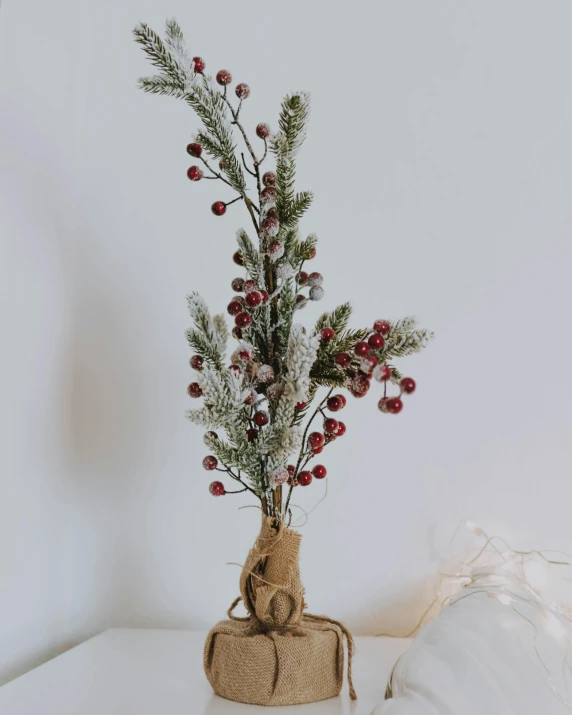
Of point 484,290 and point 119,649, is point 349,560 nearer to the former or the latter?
point 119,649

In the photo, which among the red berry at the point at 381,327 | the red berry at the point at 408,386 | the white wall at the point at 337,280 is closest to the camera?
the red berry at the point at 408,386

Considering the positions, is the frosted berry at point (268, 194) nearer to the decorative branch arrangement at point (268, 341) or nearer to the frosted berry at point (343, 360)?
the decorative branch arrangement at point (268, 341)

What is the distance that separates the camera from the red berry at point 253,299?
2.41ft

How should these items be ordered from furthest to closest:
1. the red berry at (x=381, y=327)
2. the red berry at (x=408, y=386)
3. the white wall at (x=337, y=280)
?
1. the white wall at (x=337, y=280)
2. the red berry at (x=381, y=327)
3. the red berry at (x=408, y=386)

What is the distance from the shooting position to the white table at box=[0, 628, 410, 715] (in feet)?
2.40

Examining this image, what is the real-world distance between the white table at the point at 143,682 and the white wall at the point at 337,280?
4.0 inches

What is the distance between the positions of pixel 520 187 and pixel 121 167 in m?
0.69

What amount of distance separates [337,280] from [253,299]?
41 cm

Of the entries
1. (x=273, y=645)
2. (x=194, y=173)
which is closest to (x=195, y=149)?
(x=194, y=173)

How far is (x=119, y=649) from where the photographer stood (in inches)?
38.1

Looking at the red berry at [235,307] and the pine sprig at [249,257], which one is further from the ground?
the pine sprig at [249,257]

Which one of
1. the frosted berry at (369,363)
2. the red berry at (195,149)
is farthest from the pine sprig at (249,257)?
the frosted berry at (369,363)

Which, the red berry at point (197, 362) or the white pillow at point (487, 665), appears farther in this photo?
the red berry at point (197, 362)

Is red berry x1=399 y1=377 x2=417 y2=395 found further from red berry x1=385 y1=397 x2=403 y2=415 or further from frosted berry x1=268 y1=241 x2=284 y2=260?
frosted berry x1=268 y1=241 x2=284 y2=260
